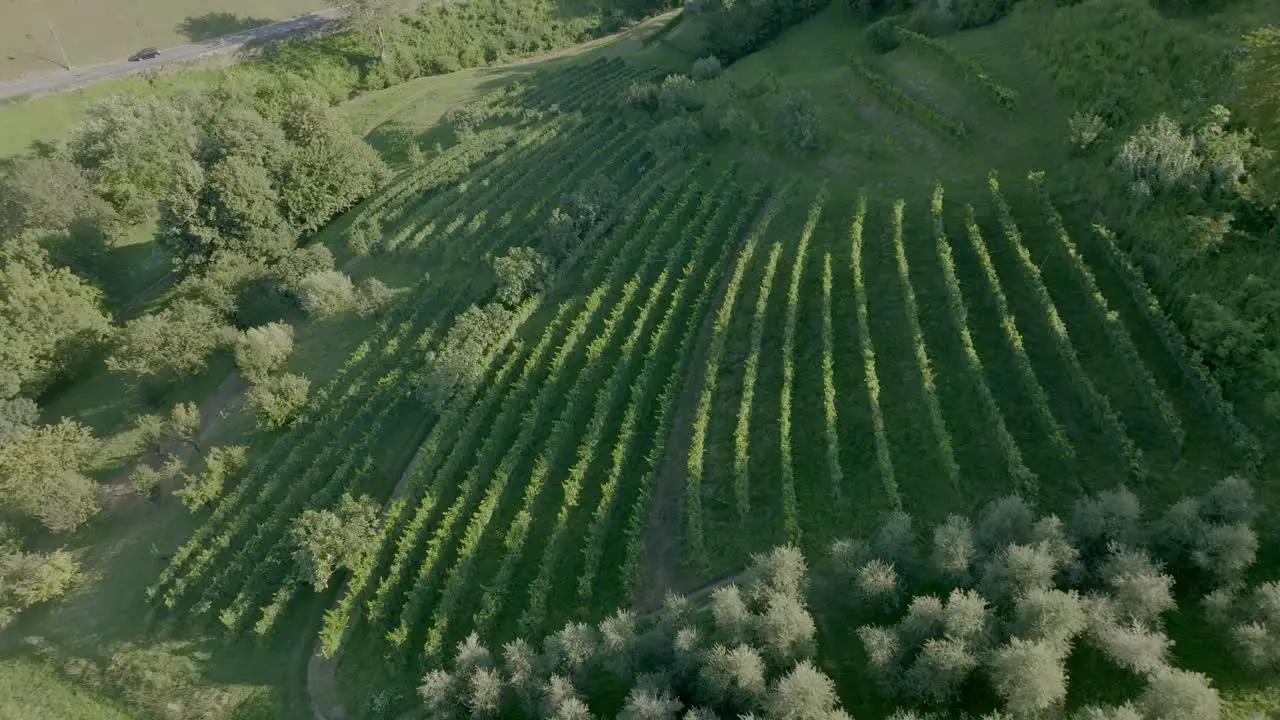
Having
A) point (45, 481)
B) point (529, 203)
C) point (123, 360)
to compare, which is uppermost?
point (529, 203)

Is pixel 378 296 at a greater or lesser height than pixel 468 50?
lesser

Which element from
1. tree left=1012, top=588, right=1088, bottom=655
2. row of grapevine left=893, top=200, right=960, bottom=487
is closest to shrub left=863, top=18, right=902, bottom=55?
row of grapevine left=893, top=200, right=960, bottom=487

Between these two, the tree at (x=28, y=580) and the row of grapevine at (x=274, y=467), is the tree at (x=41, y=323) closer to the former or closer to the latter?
the tree at (x=28, y=580)

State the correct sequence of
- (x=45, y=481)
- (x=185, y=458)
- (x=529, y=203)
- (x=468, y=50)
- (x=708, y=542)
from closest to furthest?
1. (x=708, y=542)
2. (x=45, y=481)
3. (x=185, y=458)
4. (x=529, y=203)
5. (x=468, y=50)

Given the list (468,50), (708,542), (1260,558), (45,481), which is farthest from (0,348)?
(1260,558)

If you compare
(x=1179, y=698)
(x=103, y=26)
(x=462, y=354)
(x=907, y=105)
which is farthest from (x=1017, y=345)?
(x=103, y=26)

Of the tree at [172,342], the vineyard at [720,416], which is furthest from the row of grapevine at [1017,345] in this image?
the tree at [172,342]

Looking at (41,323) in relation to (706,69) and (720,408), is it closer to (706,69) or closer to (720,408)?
(720,408)

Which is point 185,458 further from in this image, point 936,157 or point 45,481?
point 936,157
